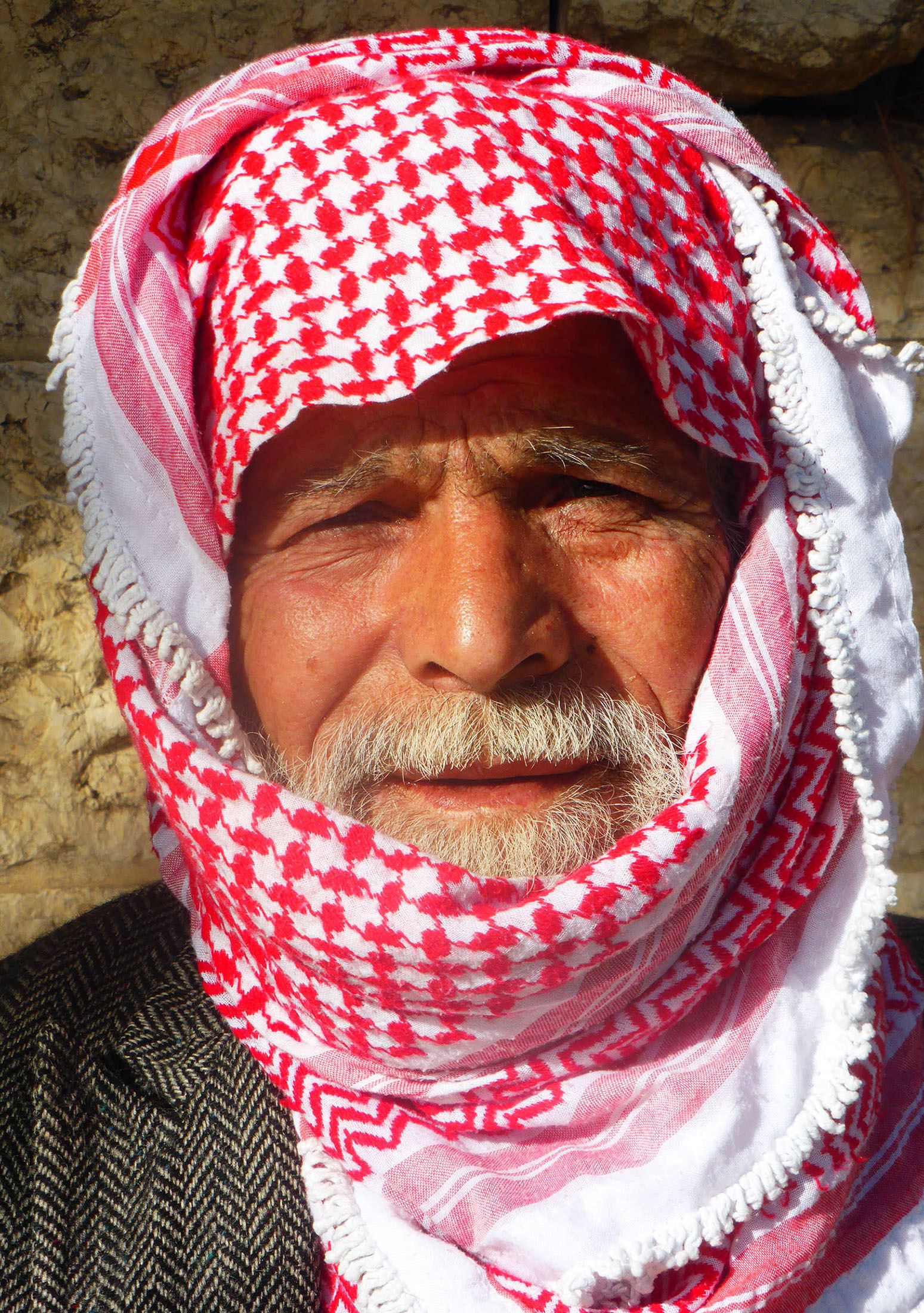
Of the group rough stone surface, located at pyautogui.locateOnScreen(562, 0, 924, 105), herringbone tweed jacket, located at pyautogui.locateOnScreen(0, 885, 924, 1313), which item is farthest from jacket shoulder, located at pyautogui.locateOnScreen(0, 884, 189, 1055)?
rough stone surface, located at pyautogui.locateOnScreen(562, 0, 924, 105)

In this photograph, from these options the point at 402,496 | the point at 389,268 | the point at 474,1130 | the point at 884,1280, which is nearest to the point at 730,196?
the point at 389,268

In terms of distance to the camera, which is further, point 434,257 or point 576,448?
point 576,448

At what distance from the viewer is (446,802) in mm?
1473

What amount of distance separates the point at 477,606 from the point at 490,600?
0.02 m

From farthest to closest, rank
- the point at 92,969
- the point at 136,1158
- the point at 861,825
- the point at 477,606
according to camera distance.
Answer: the point at 92,969 → the point at 861,825 → the point at 136,1158 → the point at 477,606

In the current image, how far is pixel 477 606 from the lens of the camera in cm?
136

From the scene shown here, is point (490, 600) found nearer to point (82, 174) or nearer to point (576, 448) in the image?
point (576, 448)

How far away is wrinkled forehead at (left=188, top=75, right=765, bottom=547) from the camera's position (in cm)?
134

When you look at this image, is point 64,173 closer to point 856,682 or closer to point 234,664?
point 234,664

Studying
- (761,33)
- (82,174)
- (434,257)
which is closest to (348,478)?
(434,257)

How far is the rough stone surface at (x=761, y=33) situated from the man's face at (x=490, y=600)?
1.04 metres

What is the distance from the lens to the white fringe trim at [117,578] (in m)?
1.45

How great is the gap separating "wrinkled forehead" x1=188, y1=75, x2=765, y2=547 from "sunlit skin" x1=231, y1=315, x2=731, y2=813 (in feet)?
0.28

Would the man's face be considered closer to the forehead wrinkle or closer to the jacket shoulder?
the forehead wrinkle
